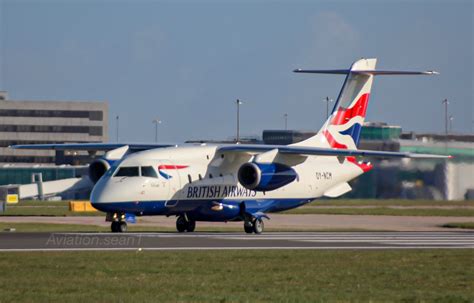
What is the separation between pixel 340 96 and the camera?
46.0m

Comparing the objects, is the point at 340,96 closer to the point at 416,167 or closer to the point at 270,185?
the point at 270,185

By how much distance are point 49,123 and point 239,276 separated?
131169 millimetres

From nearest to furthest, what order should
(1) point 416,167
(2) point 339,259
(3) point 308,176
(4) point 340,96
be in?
(2) point 339,259 → (3) point 308,176 → (4) point 340,96 → (1) point 416,167

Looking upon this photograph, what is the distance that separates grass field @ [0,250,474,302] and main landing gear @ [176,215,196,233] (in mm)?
13188

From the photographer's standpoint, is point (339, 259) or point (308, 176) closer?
point (339, 259)

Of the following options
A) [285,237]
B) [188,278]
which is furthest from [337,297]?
[285,237]

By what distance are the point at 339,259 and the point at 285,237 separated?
1033cm

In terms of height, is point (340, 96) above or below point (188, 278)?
above

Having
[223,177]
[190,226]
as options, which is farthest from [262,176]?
[190,226]

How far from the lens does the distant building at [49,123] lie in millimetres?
147750

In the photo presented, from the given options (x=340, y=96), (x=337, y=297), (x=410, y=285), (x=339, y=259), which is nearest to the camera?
(x=337, y=297)

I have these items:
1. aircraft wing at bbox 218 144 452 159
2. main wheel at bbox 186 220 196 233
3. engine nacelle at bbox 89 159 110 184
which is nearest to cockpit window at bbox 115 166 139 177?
engine nacelle at bbox 89 159 110 184

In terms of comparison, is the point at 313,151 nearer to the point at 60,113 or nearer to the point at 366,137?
the point at 366,137

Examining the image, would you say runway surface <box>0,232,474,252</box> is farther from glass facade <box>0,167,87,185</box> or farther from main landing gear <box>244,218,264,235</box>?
glass facade <box>0,167,87,185</box>
